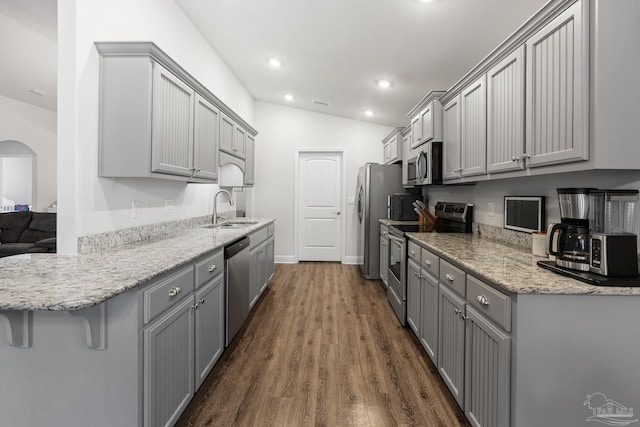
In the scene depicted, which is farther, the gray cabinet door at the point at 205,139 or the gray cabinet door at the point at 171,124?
the gray cabinet door at the point at 205,139

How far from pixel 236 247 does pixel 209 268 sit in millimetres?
567

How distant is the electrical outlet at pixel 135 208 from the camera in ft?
8.07

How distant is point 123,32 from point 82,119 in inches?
30.7

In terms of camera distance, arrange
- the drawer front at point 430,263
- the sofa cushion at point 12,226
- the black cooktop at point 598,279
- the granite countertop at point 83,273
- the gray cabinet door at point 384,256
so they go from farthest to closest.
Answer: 1. the sofa cushion at point 12,226
2. the gray cabinet door at point 384,256
3. the drawer front at point 430,263
4. the black cooktop at point 598,279
5. the granite countertop at point 83,273

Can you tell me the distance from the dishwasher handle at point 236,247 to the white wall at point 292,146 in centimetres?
303

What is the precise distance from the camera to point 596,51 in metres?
1.40

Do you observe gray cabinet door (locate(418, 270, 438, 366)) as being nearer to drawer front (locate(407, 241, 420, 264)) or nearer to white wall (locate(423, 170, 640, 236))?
drawer front (locate(407, 241, 420, 264))

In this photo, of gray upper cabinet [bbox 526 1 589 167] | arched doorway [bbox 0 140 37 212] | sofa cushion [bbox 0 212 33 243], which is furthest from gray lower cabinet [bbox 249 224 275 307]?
arched doorway [bbox 0 140 37 212]

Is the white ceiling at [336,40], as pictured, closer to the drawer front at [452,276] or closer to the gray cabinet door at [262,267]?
the drawer front at [452,276]

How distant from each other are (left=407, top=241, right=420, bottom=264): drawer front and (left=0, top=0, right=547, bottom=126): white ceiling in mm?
1707

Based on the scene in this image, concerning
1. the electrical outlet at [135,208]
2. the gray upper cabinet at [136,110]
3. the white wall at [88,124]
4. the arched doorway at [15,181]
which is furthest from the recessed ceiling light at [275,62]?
the arched doorway at [15,181]

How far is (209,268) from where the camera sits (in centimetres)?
219

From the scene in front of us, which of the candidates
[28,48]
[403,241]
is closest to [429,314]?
[403,241]

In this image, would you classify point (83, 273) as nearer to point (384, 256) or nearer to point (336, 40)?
point (336, 40)
